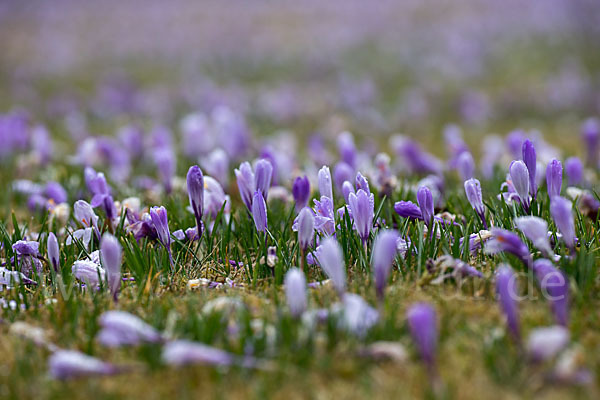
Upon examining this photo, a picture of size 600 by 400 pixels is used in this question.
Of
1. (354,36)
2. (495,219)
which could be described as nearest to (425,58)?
(354,36)

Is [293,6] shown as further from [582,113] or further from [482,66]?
[582,113]

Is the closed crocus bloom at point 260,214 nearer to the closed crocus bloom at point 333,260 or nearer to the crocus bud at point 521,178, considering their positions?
the closed crocus bloom at point 333,260

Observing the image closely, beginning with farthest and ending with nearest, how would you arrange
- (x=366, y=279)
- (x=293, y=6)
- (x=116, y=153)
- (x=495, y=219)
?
(x=293, y=6), (x=116, y=153), (x=495, y=219), (x=366, y=279)

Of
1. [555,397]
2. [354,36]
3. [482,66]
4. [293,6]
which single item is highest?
[293,6]

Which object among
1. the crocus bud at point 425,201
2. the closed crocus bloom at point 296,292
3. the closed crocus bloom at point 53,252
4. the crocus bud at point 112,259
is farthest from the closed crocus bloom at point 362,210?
the closed crocus bloom at point 53,252

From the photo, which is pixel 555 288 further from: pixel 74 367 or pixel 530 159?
pixel 74 367

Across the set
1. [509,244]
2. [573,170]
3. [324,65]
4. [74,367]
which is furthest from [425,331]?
[324,65]
